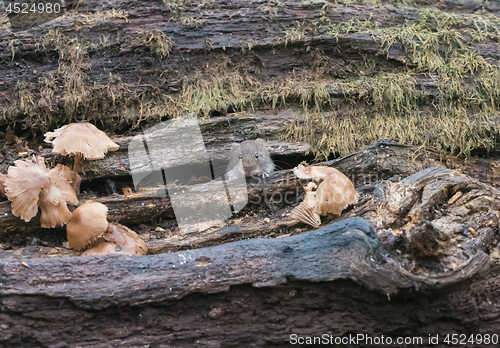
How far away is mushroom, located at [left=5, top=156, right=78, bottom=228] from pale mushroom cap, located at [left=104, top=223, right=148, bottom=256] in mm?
497

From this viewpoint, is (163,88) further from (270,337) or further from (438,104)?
(438,104)

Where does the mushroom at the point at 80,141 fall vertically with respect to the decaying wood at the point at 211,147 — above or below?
above

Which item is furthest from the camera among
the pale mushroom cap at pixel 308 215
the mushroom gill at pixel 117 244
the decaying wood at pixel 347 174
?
the decaying wood at pixel 347 174

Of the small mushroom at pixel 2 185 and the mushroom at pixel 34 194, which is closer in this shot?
the mushroom at pixel 34 194

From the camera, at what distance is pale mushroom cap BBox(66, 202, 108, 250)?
3338mm

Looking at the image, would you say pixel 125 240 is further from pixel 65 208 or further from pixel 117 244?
pixel 65 208

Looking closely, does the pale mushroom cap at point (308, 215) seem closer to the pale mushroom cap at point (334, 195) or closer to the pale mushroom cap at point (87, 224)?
the pale mushroom cap at point (334, 195)

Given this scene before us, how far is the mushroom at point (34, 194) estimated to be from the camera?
11.3 ft

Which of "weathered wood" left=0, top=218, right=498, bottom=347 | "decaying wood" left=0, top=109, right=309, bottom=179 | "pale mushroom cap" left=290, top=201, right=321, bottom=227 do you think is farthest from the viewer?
"decaying wood" left=0, top=109, right=309, bottom=179

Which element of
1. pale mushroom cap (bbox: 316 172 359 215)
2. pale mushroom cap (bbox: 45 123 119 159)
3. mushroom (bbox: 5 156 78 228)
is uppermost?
pale mushroom cap (bbox: 45 123 119 159)

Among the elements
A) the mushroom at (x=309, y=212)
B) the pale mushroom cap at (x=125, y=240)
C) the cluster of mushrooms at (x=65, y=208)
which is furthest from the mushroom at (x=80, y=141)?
the mushroom at (x=309, y=212)

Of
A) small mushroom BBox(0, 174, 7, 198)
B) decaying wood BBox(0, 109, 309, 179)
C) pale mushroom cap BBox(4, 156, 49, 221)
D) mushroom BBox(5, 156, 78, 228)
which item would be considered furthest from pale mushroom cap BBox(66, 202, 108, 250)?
decaying wood BBox(0, 109, 309, 179)

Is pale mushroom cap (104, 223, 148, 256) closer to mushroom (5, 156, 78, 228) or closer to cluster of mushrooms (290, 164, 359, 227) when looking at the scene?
Answer: mushroom (5, 156, 78, 228)

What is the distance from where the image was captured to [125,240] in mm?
3443
